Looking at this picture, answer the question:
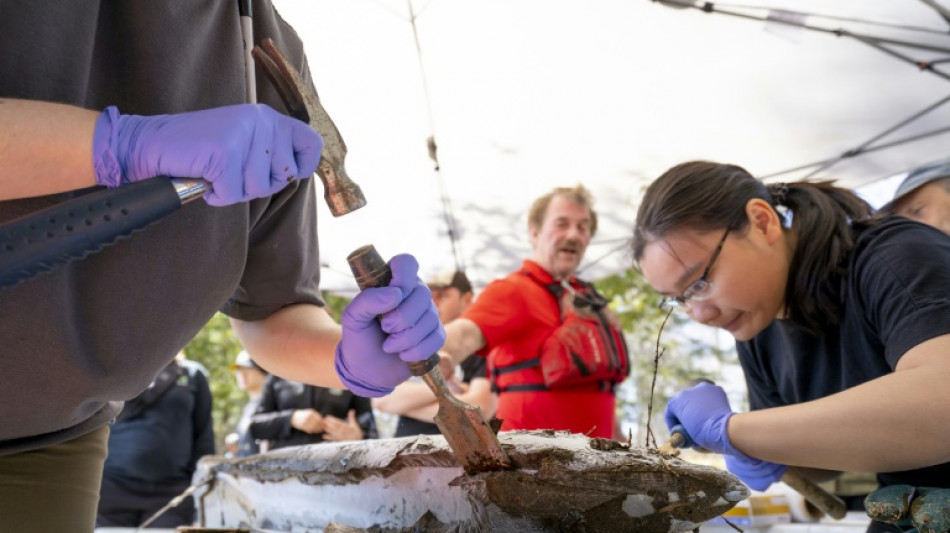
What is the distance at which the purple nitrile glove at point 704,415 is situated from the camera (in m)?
1.53

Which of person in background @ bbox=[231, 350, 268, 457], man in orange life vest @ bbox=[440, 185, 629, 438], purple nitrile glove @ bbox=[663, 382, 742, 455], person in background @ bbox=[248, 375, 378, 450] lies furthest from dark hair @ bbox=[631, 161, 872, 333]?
person in background @ bbox=[231, 350, 268, 457]

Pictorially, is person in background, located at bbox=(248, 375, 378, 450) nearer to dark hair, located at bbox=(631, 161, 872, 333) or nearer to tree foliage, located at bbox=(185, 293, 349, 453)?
dark hair, located at bbox=(631, 161, 872, 333)

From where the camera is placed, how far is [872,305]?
1.40m

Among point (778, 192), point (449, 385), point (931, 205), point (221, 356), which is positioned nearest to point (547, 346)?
point (449, 385)

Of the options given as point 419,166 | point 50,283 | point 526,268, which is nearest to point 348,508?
point 50,283

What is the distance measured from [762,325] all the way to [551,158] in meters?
2.85

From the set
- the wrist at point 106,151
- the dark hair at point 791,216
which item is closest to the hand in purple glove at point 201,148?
the wrist at point 106,151

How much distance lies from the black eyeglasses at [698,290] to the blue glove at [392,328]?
29.1 inches

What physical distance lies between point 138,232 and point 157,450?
9.45ft

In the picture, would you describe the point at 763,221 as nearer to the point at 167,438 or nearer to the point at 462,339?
the point at 462,339

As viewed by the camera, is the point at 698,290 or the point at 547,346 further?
the point at 547,346

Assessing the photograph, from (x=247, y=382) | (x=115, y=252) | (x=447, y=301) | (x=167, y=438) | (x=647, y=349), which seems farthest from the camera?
(x=647, y=349)

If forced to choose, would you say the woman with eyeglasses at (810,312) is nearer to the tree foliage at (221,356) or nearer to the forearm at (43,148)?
the forearm at (43,148)

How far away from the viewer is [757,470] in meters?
A: 1.60
